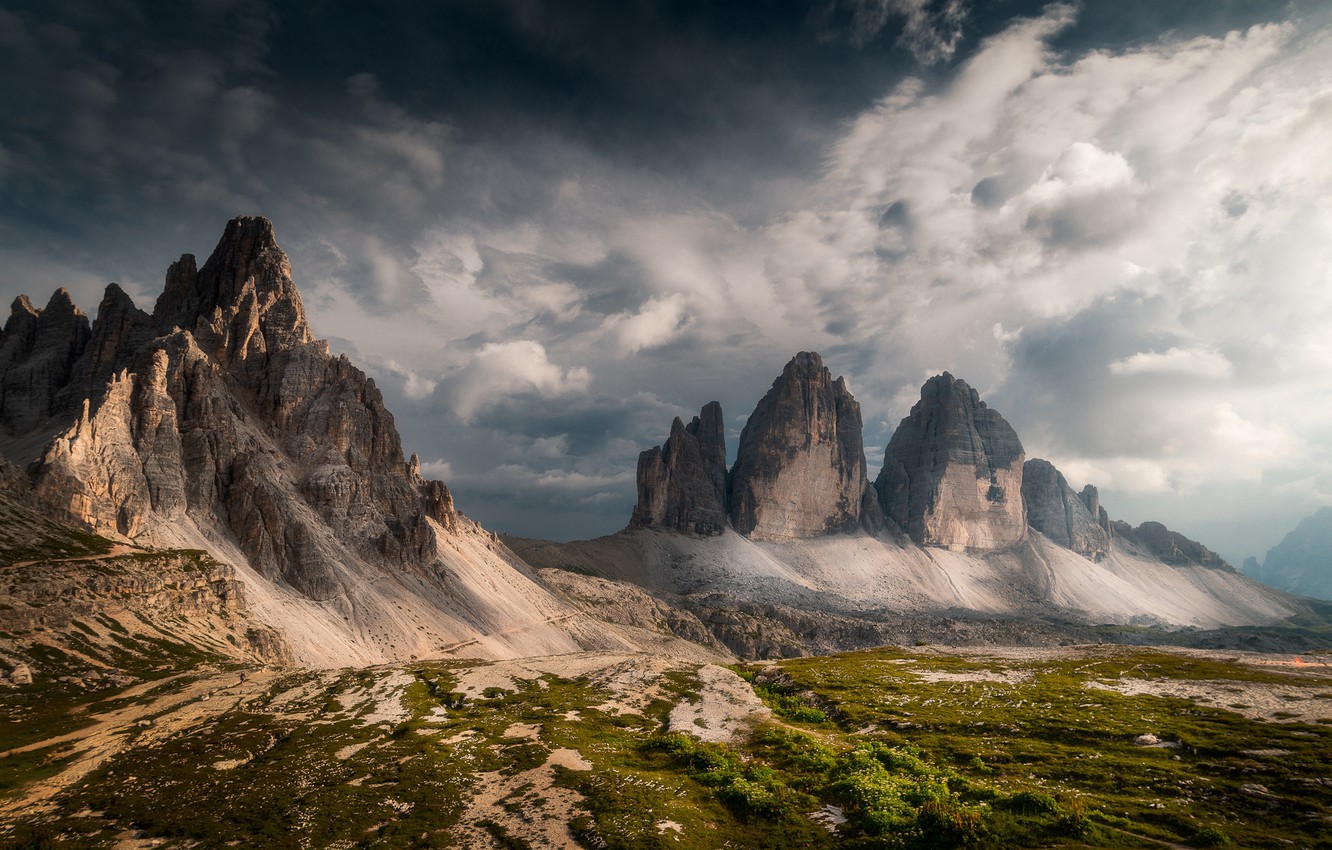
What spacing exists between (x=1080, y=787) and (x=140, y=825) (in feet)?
113

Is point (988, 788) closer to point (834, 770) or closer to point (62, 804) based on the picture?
point (834, 770)

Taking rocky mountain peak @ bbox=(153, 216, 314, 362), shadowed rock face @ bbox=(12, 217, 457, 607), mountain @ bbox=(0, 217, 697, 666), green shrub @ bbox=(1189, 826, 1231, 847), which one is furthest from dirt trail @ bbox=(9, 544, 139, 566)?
green shrub @ bbox=(1189, 826, 1231, 847)

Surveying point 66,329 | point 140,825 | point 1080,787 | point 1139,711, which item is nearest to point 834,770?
point 1080,787

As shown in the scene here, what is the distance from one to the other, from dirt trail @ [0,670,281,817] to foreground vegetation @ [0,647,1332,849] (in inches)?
14.1

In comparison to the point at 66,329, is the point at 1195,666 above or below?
below

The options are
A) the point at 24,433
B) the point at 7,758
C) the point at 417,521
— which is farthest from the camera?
the point at 417,521

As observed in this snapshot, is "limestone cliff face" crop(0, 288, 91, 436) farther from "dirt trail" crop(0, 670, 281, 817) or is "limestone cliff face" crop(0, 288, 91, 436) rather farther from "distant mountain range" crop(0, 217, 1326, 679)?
"dirt trail" crop(0, 670, 281, 817)

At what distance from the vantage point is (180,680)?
5638 centimetres

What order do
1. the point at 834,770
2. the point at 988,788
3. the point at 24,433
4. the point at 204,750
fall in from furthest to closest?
the point at 24,433 → the point at 204,750 → the point at 834,770 → the point at 988,788

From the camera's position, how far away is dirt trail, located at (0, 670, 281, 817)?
28984 mm

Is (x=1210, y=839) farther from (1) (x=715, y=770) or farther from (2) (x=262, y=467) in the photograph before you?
(2) (x=262, y=467)

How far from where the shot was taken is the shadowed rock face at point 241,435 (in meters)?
99.9

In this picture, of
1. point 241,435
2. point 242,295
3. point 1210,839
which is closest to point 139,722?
point 1210,839

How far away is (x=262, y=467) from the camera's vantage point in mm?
126125
